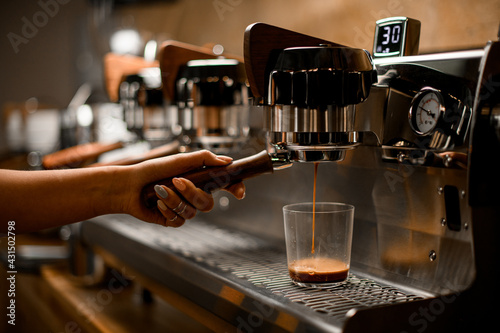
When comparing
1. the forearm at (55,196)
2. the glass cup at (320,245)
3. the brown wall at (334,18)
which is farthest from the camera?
the brown wall at (334,18)

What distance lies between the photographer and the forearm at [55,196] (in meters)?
0.86

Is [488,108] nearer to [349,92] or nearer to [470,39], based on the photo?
[349,92]

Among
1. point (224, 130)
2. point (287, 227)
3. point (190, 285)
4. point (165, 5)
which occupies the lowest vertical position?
point (190, 285)

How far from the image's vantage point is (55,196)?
87 cm

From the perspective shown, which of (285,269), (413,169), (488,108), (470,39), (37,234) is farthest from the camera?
(37,234)

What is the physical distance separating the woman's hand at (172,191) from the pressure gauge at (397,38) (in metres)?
0.26

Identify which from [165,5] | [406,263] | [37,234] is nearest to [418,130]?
[406,263]

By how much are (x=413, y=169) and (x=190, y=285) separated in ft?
1.17

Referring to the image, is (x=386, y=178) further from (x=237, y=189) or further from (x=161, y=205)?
(x=161, y=205)

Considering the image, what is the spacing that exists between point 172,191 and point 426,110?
339 millimetres

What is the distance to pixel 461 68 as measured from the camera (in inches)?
25.3

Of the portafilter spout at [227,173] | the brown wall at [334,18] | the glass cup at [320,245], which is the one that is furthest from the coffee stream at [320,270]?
the brown wall at [334,18]

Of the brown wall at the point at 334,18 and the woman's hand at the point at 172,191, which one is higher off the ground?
the brown wall at the point at 334,18

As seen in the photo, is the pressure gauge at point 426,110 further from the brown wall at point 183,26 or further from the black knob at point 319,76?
the brown wall at point 183,26
